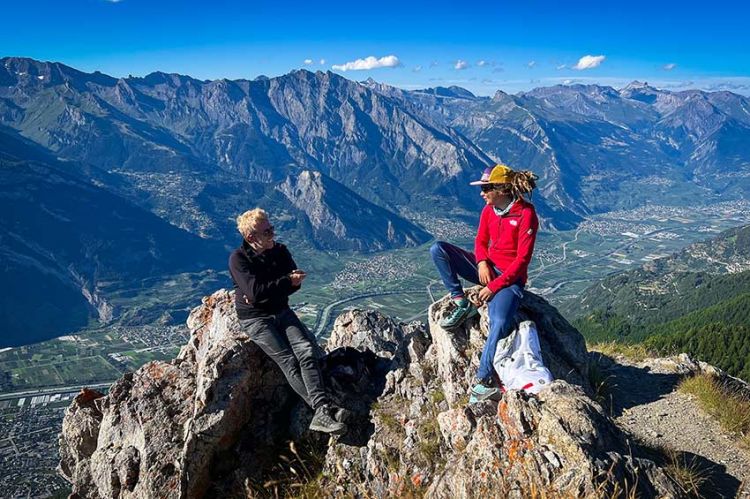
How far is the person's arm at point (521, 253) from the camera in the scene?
10516mm

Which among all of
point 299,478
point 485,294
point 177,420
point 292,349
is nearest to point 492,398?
point 485,294

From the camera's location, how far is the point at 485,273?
441 inches

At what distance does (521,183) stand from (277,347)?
6709 mm

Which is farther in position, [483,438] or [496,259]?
[496,259]

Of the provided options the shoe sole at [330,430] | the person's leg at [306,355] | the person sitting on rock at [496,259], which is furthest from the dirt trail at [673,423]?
the person's leg at [306,355]

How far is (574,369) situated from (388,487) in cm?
605

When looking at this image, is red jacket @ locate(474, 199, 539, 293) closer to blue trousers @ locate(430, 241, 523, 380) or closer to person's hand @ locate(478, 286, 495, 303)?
person's hand @ locate(478, 286, 495, 303)

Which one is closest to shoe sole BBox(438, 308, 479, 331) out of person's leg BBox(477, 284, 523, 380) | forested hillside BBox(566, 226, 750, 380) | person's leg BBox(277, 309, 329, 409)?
person's leg BBox(477, 284, 523, 380)

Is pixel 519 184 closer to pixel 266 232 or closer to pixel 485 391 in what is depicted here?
pixel 485 391

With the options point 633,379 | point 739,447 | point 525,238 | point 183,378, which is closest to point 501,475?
point 525,238

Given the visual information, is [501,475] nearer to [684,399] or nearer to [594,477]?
[594,477]

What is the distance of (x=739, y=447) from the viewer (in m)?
9.91

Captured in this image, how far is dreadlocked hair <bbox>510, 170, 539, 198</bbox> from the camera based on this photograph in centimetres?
1088

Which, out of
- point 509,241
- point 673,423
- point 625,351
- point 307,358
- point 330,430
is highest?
point 509,241
